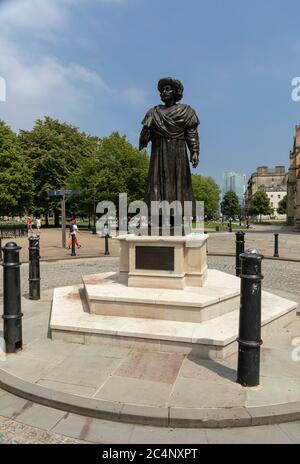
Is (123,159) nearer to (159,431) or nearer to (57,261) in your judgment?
(57,261)

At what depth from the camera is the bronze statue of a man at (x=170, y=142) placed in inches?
271

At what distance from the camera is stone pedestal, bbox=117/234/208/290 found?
6180 millimetres

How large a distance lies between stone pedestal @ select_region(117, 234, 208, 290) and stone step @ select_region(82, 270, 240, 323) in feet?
0.51

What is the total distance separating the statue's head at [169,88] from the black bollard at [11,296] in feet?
13.9

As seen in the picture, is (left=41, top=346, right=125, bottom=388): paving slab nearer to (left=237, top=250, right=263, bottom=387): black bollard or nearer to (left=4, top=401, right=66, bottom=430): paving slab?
(left=4, top=401, right=66, bottom=430): paving slab

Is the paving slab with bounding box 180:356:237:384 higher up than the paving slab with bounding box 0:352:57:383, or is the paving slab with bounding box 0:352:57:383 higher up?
the paving slab with bounding box 0:352:57:383

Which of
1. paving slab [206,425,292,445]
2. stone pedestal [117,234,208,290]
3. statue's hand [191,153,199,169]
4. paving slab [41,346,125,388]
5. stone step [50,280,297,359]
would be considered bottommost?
paving slab [206,425,292,445]

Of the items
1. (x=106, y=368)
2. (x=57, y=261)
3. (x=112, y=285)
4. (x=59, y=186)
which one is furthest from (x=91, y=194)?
(x=106, y=368)

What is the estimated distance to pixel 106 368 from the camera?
14.0 feet

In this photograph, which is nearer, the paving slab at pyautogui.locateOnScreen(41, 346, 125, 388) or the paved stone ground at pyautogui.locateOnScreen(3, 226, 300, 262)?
the paving slab at pyautogui.locateOnScreen(41, 346, 125, 388)

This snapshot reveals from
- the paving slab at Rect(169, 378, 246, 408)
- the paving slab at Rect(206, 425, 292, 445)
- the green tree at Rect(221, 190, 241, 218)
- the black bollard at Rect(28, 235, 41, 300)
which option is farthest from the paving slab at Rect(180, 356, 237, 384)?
the green tree at Rect(221, 190, 241, 218)

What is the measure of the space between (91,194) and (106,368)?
32.5 m

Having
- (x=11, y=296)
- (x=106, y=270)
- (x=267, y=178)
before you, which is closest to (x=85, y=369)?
(x=11, y=296)

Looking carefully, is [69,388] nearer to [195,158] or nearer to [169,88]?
[195,158]
